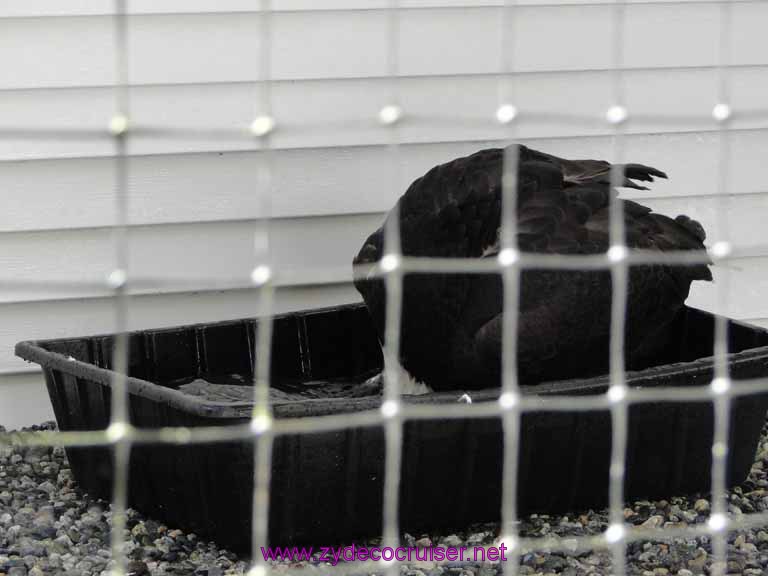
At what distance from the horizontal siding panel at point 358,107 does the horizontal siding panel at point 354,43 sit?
0.12ft

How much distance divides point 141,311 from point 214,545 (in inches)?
43.0

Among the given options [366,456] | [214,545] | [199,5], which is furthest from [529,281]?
[199,5]

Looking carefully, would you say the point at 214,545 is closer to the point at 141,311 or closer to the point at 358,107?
the point at 141,311

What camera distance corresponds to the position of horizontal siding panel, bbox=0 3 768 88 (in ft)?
11.1

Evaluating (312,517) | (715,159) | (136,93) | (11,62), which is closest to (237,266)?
(136,93)

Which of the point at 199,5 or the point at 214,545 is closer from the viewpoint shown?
the point at 214,545

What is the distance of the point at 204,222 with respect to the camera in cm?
361

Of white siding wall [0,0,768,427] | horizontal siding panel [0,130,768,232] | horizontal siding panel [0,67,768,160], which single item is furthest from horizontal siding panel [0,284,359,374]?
horizontal siding panel [0,67,768,160]

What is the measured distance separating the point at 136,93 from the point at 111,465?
1061 millimetres

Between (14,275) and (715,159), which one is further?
(715,159)

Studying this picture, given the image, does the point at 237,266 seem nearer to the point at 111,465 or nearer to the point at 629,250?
the point at 111,465

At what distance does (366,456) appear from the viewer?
266cm

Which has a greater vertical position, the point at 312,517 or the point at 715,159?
the point at 715,159

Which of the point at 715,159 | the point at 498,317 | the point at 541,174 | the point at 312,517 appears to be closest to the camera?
the point at 312,517
